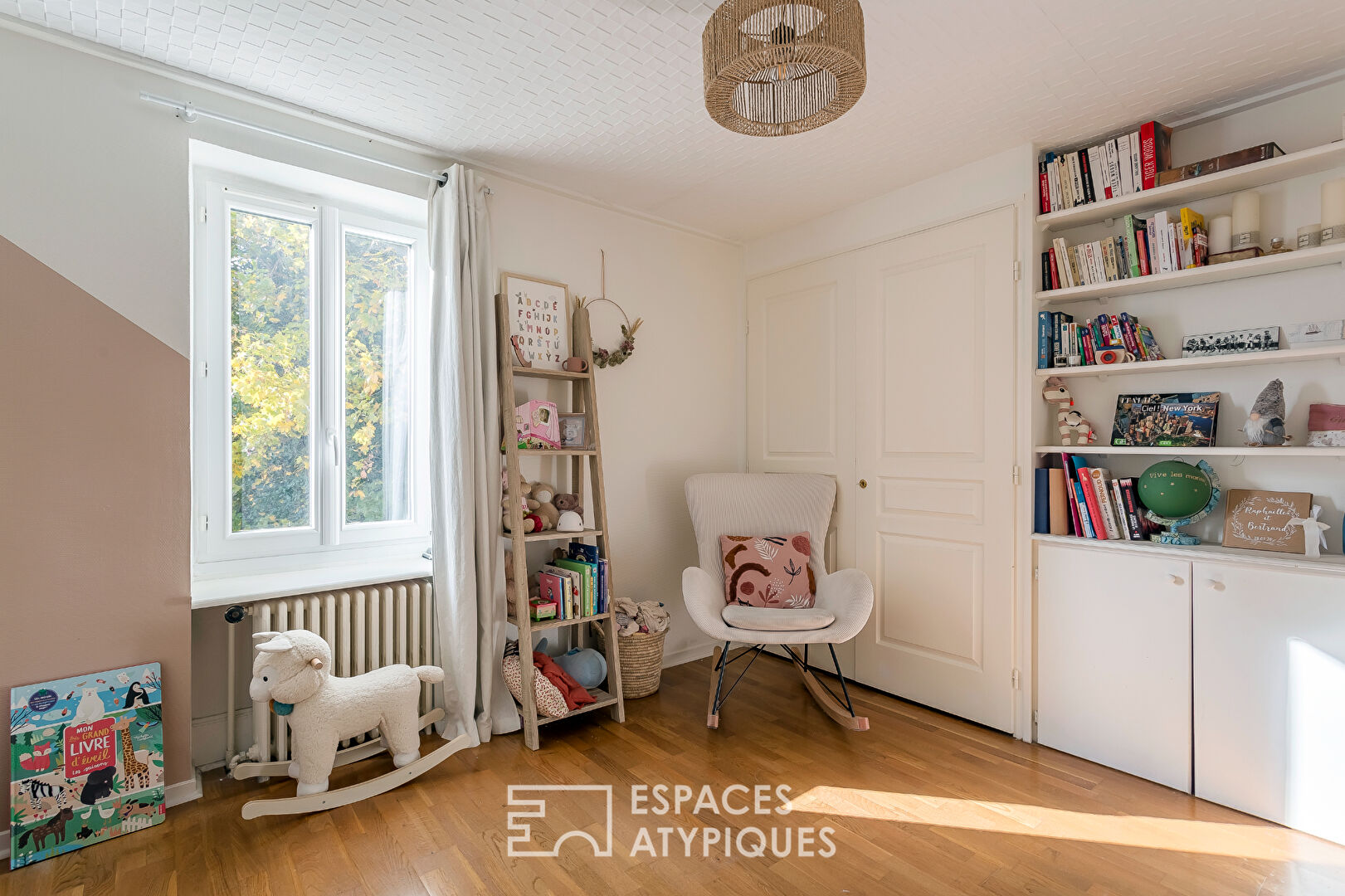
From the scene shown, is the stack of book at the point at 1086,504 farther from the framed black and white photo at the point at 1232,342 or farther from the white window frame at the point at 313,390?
the white window frame at the point at 313,390

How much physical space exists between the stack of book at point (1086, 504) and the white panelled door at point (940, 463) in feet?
0.44

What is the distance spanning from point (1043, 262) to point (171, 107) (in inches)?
128

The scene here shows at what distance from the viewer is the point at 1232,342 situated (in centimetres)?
234

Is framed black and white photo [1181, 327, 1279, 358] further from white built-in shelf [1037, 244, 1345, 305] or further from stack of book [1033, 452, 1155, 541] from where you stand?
stack of book [1033, 452, 1155, 541]

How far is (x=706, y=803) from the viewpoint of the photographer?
215cm

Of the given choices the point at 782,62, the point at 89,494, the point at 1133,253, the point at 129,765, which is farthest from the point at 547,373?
the point at 1133,253

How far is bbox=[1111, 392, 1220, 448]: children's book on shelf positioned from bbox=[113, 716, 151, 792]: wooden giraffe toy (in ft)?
11.7

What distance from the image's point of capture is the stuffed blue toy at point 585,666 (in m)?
2.88

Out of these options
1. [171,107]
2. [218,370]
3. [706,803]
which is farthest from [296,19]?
[706,803]

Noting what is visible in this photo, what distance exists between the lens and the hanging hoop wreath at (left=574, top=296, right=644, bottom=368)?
3.20 meters

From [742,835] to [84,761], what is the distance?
1.95m

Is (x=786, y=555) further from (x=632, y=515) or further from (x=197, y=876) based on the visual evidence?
(x=197, y=876)

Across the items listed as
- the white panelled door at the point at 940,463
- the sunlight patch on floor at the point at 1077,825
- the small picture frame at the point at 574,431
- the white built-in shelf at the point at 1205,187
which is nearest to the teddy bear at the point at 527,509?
the small picture frame at the point at 574,431

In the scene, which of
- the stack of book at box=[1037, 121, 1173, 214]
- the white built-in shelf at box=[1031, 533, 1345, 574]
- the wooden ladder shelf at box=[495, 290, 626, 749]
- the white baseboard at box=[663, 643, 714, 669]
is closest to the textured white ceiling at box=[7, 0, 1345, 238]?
the stack of book at box=[1037, 121, 1173, 214]
